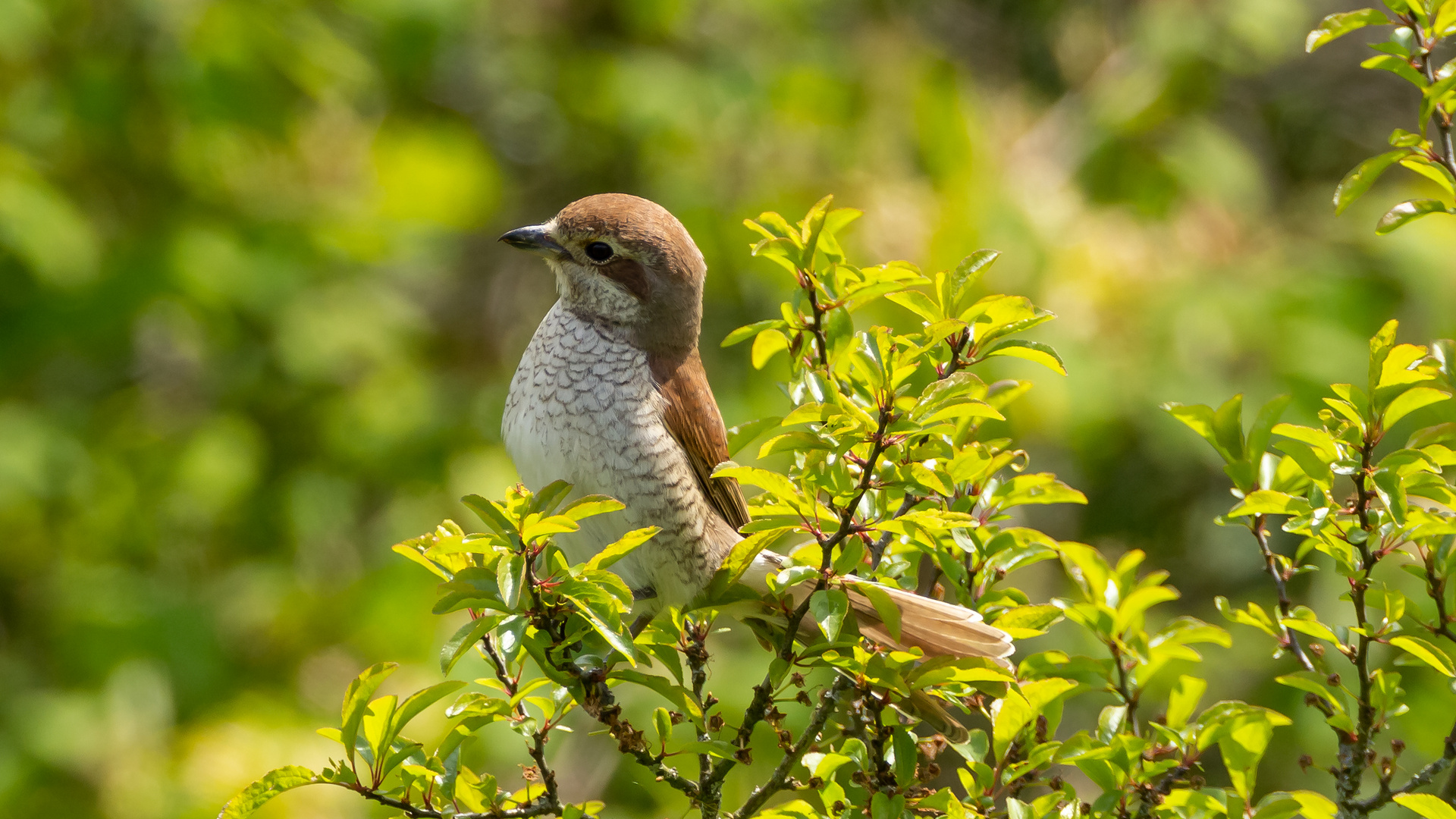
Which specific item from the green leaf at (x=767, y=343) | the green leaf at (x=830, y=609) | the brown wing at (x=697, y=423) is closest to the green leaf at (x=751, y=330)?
the green leaf at (x=767, y=343)

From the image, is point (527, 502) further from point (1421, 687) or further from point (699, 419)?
point (1421, 687)

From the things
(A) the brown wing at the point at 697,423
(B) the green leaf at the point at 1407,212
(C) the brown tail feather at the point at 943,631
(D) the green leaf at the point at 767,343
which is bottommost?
(C) the brown tail feather at the point at 943,631

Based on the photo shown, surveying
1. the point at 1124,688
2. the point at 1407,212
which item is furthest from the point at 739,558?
the point at 1407,212

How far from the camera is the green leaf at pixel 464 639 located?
173 centimetres

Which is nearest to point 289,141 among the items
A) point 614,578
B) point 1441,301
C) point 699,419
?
point 699,419

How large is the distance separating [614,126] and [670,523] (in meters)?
3.93

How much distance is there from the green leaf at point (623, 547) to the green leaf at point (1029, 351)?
0.59m

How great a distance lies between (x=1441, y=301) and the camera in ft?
16.5

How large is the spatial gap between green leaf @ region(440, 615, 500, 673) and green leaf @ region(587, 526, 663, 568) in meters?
0.16

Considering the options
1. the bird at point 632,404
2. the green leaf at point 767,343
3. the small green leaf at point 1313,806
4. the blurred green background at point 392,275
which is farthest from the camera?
the blurred green background at point 392,275

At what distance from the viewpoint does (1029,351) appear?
1.84 metres

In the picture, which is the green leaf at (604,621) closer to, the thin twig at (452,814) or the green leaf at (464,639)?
Answer: the green leaf at (464,639)

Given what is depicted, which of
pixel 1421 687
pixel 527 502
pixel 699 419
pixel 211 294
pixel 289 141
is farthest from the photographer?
pixel 289 141

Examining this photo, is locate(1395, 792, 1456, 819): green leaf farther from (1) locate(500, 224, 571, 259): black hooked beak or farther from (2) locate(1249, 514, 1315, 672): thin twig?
(1) locate(500, 224, 571, 259): black hooked beak
